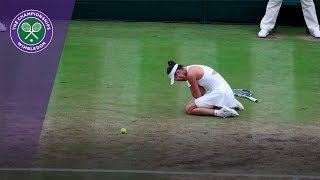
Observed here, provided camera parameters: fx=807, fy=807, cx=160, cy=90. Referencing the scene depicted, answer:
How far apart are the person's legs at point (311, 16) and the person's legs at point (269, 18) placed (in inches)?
21.1

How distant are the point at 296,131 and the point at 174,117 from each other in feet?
5.54

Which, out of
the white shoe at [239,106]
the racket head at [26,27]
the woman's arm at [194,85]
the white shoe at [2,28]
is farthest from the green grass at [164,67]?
the white shoe at [2,28]

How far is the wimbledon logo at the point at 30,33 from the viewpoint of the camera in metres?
14.9

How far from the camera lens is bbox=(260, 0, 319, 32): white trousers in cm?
1658

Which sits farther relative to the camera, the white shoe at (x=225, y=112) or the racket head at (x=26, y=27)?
the racket head at (x=26, y=27)

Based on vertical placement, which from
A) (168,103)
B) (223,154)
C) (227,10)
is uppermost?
(223,154)

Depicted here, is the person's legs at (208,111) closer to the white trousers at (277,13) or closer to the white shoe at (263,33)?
the white shoe at (263,33)

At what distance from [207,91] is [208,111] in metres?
0.31

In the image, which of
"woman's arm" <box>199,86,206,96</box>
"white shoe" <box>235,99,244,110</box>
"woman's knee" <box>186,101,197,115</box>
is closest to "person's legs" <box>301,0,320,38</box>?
"white shoe" <box>235,99,244,110</box>

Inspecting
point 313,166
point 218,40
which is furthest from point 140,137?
point 218,40

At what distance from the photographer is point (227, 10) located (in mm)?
17984

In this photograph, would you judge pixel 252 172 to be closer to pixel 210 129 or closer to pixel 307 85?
pixel 210 129

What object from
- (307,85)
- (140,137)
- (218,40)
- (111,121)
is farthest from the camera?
(218,40)

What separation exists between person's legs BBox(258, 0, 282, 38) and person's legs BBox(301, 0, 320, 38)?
0.54m
